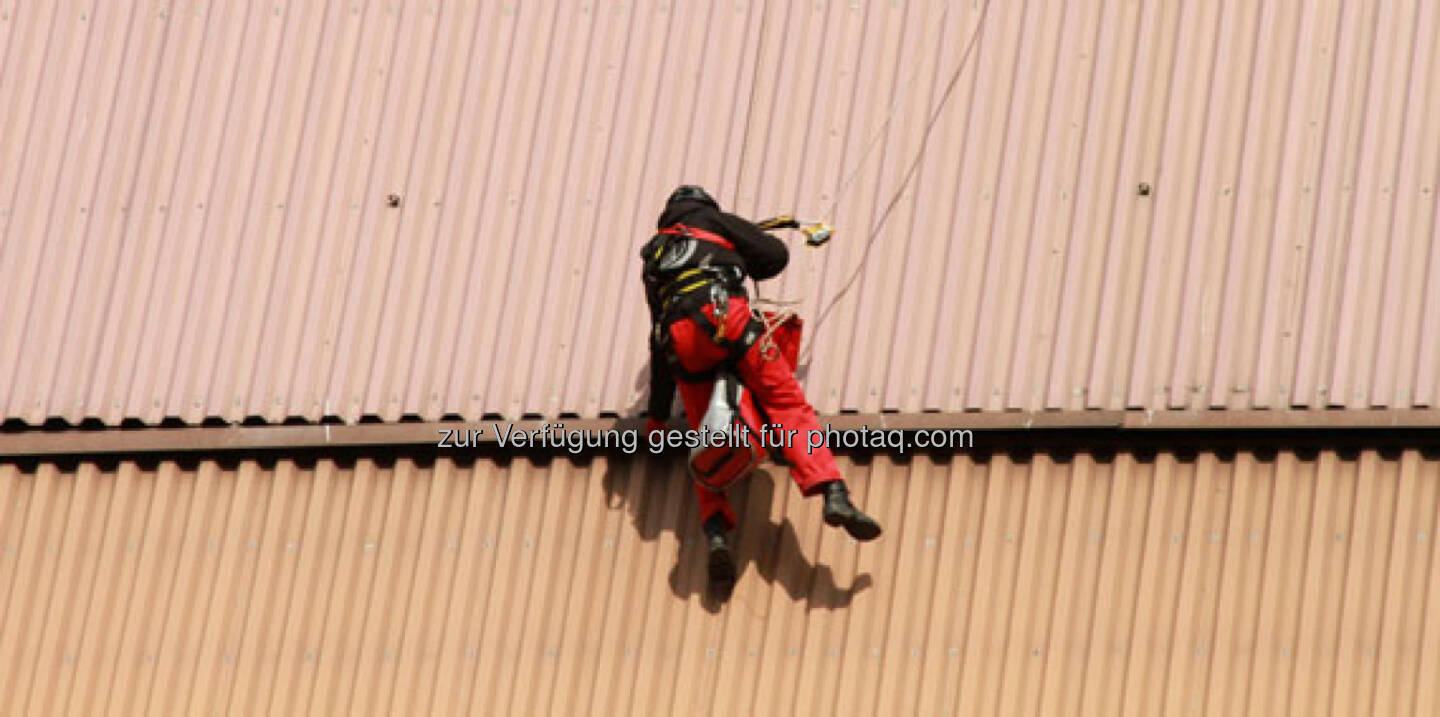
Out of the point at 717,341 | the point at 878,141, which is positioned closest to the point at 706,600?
the point at 717,341

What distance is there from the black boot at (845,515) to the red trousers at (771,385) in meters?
0.08

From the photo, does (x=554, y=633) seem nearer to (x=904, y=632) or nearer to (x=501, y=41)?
(x=904, y=632)

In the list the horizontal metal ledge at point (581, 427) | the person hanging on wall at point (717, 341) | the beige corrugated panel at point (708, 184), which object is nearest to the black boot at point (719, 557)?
the person hanging on wall at point (717, 341)

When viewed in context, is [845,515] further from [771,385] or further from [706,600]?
[706,600]

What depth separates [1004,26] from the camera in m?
14.7

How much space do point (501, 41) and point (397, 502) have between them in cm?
279

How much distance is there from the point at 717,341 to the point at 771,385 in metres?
0.35

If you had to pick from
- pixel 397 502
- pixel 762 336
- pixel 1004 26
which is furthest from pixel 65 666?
pixel 1004 26

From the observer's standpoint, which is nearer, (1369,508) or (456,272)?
(1369,508)

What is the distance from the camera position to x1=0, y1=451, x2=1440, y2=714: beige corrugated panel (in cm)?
1294

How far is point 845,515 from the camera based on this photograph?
13.0m

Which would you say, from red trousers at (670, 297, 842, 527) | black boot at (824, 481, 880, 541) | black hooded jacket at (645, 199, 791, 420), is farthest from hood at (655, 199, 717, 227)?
black boot at (824, 481, 880, 541)

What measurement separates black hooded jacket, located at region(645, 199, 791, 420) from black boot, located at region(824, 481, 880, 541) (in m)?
1.11

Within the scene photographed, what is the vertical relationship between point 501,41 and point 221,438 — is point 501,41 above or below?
above
